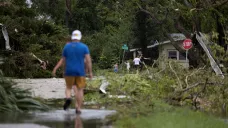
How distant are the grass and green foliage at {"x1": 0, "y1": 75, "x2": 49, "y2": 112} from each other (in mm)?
2714

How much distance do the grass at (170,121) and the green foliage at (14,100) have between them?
2.71 meters

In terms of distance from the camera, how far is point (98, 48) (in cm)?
5991

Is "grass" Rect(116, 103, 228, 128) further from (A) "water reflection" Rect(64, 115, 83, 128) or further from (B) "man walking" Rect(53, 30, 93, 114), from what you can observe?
(B) "man walking" Rect(53, 30, 93, 114)

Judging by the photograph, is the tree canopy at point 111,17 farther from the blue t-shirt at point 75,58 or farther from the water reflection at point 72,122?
the water reflection at point 72,122

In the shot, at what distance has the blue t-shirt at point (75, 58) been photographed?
1051 centimetres

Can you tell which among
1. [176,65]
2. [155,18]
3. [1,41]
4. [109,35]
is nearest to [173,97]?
[176,65]

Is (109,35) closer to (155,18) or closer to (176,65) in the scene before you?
(155,18)

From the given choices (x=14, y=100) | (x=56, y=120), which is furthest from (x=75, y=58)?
(x=14, y=100)

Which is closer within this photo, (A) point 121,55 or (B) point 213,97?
(B) point 213,97

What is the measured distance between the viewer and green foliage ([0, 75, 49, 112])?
37.2 feet

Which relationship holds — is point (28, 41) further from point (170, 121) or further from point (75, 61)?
point (170, 121)

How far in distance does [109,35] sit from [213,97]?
49.7 metres

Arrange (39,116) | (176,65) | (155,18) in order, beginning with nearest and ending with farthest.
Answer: (39,116) < (176,65) < (155,18)

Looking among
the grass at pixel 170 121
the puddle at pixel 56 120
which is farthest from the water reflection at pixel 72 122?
the grass at pixel 170 121
